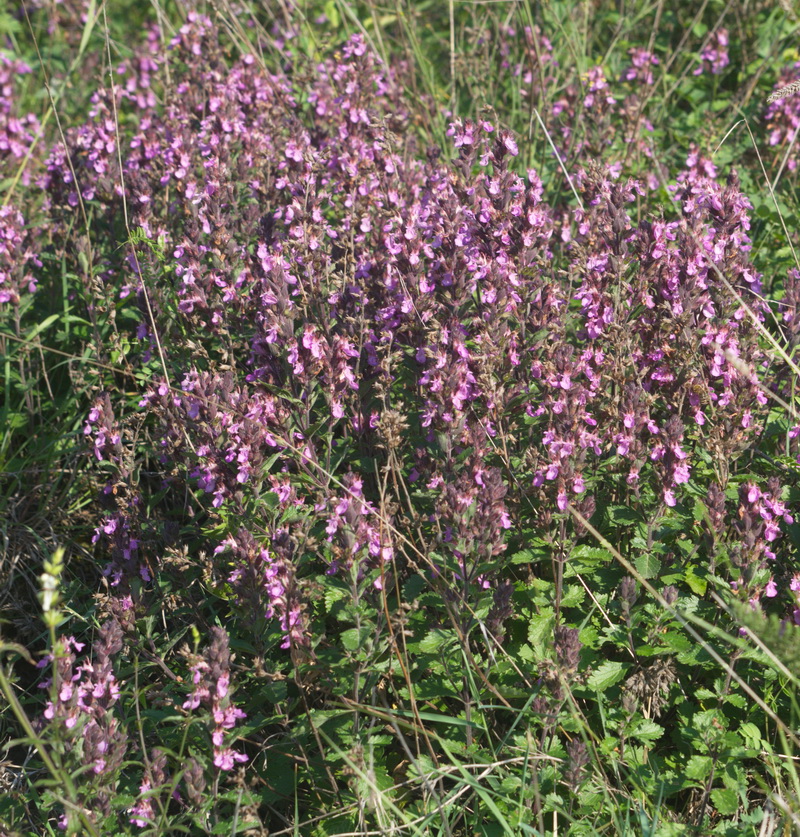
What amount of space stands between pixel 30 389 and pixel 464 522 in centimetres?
241

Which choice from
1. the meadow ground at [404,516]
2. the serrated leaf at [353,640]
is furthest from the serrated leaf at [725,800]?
the serrated leaf at [353,640]

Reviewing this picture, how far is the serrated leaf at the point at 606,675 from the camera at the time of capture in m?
2.97

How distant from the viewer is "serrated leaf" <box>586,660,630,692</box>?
117 inches

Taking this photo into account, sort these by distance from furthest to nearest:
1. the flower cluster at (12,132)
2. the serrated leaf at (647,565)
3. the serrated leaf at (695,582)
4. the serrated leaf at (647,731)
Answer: the flower cluster at (12,132)
the serrated leaf at (695,582)
the serrated leaf at (647,565)
the serrated leaf at (647,731)

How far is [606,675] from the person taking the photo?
3014mm

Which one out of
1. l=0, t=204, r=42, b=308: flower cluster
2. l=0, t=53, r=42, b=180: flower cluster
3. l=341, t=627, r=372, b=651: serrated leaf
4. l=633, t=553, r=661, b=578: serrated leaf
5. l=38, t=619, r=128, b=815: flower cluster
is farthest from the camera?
l=0, t=53, r=42, b=180: flower cluster

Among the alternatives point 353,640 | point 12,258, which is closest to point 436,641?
point 353,640

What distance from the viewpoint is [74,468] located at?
4160mm

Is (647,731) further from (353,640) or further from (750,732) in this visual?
(353,640)

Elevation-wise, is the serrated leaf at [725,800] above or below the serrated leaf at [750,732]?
below

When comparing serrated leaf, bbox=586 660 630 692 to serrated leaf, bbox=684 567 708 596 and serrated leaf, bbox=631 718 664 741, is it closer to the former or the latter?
serrated leaf, bbox=631 718 664 741

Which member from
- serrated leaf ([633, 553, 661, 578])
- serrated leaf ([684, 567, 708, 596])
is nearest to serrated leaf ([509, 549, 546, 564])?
serrated leaf ([633, 553, 661, 578])

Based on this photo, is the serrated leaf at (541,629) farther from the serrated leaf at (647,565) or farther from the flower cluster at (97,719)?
the flower cluster at (97,719)

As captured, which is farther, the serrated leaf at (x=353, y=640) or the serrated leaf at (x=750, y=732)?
the serrated leaf at (x=750, y=732)
